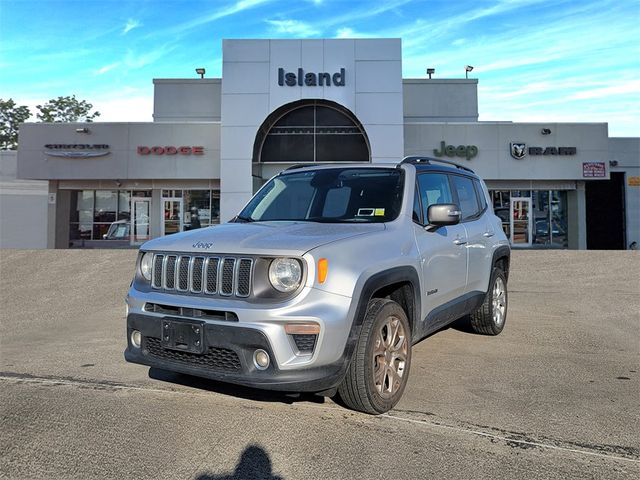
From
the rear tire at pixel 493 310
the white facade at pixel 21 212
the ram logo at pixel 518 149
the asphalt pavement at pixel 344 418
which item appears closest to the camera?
the asphalt pavement at pixel 344 418

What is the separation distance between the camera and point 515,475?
2.90 m

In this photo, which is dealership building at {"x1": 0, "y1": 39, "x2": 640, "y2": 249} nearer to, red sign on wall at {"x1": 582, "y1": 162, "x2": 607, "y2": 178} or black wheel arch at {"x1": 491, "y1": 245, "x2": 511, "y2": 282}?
red sign on wall at {"x1": 582, "y1": 162, "x2": 607, "y2": 178}

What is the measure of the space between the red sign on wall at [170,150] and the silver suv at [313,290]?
20068 mm

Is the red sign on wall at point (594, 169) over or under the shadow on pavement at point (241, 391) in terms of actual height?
over

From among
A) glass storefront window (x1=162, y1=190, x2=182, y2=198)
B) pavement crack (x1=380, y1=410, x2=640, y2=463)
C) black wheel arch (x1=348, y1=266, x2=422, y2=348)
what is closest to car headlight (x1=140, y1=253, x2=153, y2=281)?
black wheel arch (x1=348, y1=266, x2=422, y2=348)

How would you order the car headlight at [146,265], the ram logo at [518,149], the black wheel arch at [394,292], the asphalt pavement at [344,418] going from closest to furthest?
the asphalt pavement at [344,418] < the black wheel arch at [394,292] < the car headlight at [146,265] < the ram logo at [518,149]

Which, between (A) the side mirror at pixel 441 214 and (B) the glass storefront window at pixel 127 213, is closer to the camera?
(A) the side mirror at pixel 441 214

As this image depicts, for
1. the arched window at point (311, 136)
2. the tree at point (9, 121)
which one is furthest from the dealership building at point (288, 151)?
the tree at point (9, 121)

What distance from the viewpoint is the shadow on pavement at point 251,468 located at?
9.41ft

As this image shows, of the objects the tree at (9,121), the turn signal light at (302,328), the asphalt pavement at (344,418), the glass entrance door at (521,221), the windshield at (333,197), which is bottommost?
the asphalt pavement at (344,418)

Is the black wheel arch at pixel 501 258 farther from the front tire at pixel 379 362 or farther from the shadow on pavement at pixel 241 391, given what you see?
the shadow on pavement at pixel 241 391

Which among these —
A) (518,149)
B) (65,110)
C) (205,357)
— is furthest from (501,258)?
(65,110)

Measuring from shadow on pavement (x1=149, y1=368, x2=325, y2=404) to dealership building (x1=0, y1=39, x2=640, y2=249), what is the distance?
16405mm

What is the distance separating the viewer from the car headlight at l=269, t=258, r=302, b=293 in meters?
3.23
